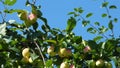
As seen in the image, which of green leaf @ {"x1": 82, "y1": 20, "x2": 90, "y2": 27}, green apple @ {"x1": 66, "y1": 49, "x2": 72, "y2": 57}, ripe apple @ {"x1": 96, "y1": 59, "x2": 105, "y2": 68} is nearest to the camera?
ripe apple @ {"x1": 96, "y1": 59, "x2": 105, "y2": 68}

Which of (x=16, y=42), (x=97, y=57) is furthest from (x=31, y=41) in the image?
(x=97, y=57)

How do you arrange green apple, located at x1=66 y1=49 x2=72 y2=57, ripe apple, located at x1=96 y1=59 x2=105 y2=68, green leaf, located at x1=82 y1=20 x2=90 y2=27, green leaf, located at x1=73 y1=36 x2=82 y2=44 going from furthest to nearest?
Answer: 1. green leaf, located at x1=82 y1=20 x2=90 y2=27
2. green leaf, located at x1=73 y1=36 x2=82 y2=44
3. green apple, located at x1=66 y1=49 x2=72 y2=57
4. ripe apple, located at x1=96 y1=59 x2=105 y2=68

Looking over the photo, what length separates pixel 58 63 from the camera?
2178mm

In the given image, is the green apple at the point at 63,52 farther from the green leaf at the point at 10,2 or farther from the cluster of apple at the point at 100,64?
the green leaf at the point at 10,2

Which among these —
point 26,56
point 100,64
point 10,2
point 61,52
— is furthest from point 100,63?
point 10,2

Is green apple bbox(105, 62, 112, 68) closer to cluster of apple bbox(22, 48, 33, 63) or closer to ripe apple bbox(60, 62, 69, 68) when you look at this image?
ripe apple bbox(60, 62, 69, 68)

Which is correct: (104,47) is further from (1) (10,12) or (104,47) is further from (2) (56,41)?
(1) (10,12)

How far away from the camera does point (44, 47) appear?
2.24 meters

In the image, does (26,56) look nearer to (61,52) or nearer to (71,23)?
(61,52)

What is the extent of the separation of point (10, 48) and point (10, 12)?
0.21 metres

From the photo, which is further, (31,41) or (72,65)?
(31,41)

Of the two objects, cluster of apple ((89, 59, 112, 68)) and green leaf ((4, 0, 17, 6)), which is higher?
green leaf ((4, 0, 17, 6))

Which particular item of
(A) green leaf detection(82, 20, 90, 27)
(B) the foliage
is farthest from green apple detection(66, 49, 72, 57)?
(A) green leaf detection(82, 20, 90, 27)

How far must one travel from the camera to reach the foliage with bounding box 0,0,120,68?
2100 mm
